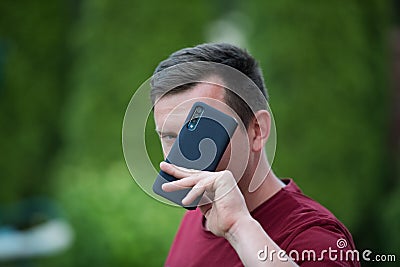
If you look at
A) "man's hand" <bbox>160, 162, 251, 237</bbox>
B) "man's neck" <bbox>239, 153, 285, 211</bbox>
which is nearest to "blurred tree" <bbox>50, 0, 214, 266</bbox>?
"man's neck" <bbox>239, 153, 285, 211</bbox>

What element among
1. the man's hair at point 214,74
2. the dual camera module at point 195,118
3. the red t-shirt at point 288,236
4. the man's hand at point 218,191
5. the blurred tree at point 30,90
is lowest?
the blurred tree at point 30,90

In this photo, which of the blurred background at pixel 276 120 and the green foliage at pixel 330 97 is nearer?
the blurred background at pixel 276 120

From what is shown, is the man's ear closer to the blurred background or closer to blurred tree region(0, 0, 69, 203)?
the blurred background

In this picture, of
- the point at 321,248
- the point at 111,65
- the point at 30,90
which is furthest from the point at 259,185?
the point at 30,90

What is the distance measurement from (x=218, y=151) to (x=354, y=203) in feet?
12.5

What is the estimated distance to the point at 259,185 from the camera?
5.74 ft

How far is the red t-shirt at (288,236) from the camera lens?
1.51 meters

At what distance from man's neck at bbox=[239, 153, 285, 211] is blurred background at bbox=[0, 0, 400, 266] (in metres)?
2.46

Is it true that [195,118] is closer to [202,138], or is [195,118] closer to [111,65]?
[202,138]

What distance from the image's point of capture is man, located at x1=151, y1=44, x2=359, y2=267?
54.3 inches

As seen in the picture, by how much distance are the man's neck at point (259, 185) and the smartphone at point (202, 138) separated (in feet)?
0.75

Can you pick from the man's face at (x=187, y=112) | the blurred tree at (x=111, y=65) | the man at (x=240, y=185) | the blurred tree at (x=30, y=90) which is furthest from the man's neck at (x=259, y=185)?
the blurred tree at (x=30, y=90)

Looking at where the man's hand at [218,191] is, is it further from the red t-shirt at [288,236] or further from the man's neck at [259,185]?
the man's neck at [259,185]

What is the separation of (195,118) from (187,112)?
3cm
